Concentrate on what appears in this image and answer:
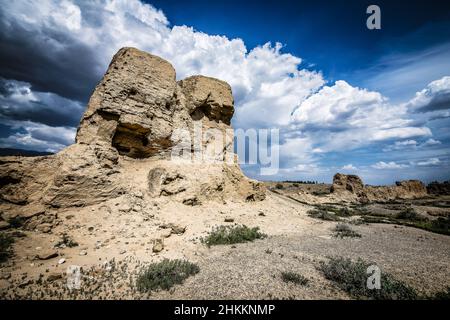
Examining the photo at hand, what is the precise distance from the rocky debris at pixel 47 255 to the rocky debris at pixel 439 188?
7674 centimetres

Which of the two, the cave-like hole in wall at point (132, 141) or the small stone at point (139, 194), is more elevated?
the cave-like hole in wall at point (132, 141)

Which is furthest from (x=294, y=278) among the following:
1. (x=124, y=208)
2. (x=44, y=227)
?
(x=44, y=227)

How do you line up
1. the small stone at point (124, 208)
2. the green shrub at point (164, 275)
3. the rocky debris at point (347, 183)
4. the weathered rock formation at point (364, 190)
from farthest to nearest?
1. the rocky debris at point (347, 183)
2. the weathered rock formation at point (364, 190)
3. the small stone at point (124, 208)
4. the green shrub at point (164, 275)

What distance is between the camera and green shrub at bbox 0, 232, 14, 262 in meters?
7.14

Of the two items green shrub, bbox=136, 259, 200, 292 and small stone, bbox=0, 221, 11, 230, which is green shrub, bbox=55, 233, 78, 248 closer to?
small stone, bbox=0, 221, 11, 230

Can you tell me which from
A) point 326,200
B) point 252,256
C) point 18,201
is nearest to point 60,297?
point 252,256

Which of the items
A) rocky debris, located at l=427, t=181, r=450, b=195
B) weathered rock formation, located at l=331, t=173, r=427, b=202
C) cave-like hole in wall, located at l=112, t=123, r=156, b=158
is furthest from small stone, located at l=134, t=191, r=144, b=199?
rocky debris, located at l=427, t=181, r=450, b=195

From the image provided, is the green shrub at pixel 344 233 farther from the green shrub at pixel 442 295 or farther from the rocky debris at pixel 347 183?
the rocky debris at pixel 347 183

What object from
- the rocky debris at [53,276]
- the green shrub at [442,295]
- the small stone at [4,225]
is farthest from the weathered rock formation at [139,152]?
the green shrub at [442,295]

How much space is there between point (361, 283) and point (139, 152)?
43.2ft

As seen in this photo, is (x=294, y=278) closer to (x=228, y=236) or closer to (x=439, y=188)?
(x=228, y=236)

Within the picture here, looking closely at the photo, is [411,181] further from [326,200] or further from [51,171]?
[51,171]

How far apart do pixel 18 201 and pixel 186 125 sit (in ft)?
33.5

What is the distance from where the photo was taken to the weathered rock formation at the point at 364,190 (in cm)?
4469
